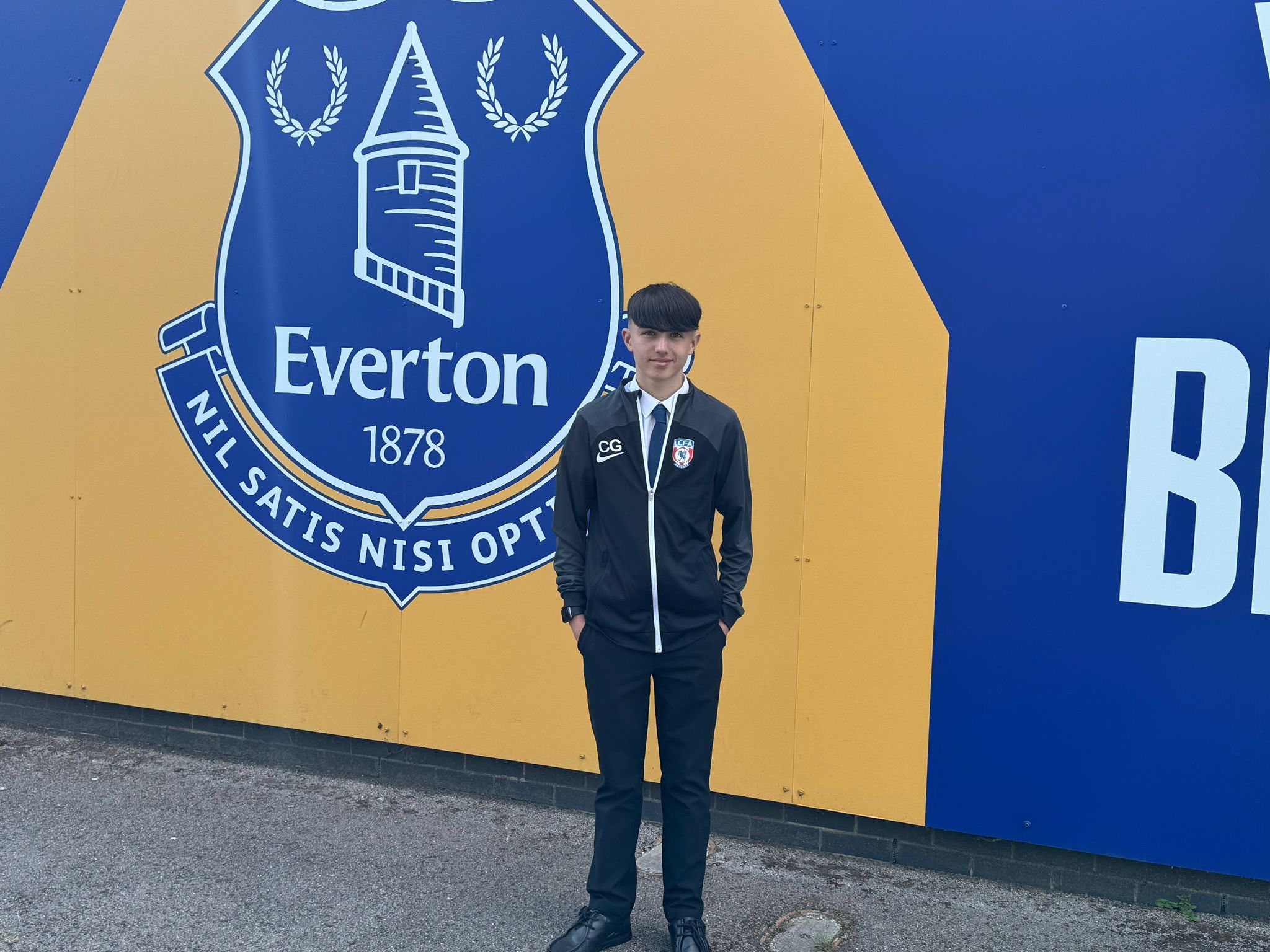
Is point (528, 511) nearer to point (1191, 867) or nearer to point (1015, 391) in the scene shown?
point (1015, 391)

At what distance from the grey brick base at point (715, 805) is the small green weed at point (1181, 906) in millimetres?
12

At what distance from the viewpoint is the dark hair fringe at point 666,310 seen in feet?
9.10

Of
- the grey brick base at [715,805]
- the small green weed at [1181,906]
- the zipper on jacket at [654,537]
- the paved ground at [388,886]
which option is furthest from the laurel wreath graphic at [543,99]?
the small green weed at [1181,906]

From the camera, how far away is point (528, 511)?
3.93 meters

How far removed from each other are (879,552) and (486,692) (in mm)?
1451

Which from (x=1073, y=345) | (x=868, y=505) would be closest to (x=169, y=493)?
(x=868, y=505)

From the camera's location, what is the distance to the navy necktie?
2.85m

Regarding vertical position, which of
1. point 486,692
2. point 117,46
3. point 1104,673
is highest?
point 117,46

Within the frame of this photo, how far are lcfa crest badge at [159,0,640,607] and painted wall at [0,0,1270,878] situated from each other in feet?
0.05

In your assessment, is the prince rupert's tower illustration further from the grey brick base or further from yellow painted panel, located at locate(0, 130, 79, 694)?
the grey brick base

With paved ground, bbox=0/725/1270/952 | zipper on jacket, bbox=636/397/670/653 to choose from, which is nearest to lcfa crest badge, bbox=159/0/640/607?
paved ground, bbox=0/725/1270/952

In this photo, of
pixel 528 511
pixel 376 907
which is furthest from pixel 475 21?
pixel 376 907

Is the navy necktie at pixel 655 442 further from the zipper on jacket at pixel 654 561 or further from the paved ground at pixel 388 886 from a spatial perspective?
the paved ground at pixel 388 886

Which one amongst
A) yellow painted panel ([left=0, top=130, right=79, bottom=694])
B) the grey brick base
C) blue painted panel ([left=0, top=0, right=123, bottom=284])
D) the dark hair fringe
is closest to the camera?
the dark hair fringe
